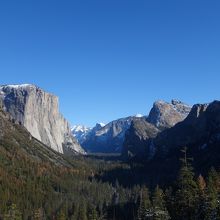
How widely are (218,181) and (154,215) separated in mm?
27834

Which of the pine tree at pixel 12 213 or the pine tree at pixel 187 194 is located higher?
the pine tree at pixel 187 194

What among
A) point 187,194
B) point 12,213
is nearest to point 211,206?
point 187,194

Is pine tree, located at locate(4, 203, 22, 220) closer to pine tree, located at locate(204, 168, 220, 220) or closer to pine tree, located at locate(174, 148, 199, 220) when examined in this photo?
pine tree, located at locate(174, 148, 199, 220)

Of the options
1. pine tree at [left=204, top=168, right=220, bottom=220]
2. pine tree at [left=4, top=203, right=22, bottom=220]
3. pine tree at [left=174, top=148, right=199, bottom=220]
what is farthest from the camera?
pine tree at [left=4, top=203, right=22, bottom=220]

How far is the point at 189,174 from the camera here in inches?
3986

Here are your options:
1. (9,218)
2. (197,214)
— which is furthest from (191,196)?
(9,218)

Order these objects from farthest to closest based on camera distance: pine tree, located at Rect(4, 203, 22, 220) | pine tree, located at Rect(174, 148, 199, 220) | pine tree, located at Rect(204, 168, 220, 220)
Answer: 1. pine tree, located at Rect(4, 203, 22, 220)
2. pine tree, located at Rect(174, 148, 199, 220)
3. pine tree, located at Rect(204, 168, 220, 220)

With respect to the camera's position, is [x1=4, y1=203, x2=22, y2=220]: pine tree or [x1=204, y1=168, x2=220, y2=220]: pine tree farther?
[x1=4, y1=203, x2=22, y2=220]: pine tree

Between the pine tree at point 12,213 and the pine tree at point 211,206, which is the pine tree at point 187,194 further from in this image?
the pine tree at point 12,213

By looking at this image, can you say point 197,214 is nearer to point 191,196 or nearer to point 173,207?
point 191,196

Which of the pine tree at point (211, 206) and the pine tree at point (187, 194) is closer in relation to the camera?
the pine tree at point (211, 206)

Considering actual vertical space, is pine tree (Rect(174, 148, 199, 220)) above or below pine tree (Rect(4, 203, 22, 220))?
above

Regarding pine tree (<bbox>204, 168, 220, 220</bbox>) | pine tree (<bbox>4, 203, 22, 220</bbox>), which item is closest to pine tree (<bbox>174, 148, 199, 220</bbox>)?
pine tree (<bbox>204, 168, 220, 220</bbox>)

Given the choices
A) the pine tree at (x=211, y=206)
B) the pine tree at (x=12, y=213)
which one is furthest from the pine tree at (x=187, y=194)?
the pine tree at (x=12, y=213)
